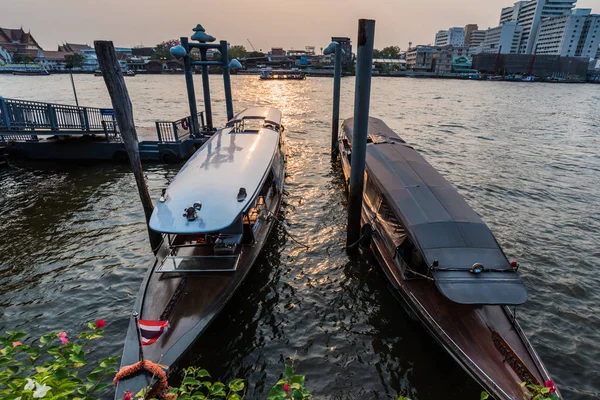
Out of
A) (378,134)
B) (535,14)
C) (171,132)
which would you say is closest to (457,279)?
(378,134)

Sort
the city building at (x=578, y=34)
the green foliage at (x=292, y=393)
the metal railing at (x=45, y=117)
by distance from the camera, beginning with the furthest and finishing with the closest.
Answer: the city building at (x=578, y=34), the metal railing at (x=45, y=117), the green foliage at (x=292, y=393)

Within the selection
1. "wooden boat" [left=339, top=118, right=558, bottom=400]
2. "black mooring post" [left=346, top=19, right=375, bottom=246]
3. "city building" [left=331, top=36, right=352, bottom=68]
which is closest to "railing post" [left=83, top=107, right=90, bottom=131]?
"black mooring post" [left=346, top=19, right=375, bottom=246]

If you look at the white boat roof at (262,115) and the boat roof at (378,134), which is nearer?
the boat roof at (378,134)

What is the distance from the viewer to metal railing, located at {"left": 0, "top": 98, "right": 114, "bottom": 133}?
17422mm

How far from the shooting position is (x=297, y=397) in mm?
3102

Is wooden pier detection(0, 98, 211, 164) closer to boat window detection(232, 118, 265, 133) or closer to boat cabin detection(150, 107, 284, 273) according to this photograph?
boat window detection(232, 118, 265, 133)

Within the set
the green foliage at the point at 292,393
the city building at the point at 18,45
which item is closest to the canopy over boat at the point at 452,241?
the green foliage at the point at 292,393

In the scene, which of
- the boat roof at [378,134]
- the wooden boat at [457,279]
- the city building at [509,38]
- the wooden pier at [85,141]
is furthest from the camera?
the city building at [509,38]

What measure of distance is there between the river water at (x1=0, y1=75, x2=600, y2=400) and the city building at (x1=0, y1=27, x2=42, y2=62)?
18157cm

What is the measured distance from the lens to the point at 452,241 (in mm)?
7609

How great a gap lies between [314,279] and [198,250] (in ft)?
12.7

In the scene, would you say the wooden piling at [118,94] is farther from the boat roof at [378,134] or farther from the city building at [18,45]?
the city building at [18,45]

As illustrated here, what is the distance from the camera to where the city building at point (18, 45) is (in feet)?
490

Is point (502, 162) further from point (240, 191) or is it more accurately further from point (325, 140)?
point (240, 191)
